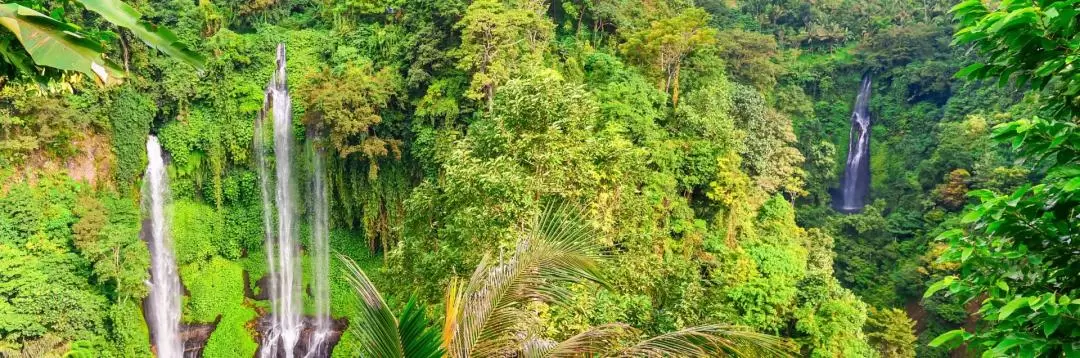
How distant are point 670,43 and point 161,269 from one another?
12714 millimetres

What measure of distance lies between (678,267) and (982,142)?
13894mm

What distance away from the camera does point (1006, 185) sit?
1622cm

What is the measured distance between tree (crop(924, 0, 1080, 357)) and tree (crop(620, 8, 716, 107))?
1099cm

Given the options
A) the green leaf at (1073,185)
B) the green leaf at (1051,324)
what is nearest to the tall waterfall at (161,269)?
the green leaf at (1051,324)

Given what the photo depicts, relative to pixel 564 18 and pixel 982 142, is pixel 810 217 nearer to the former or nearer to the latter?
pixel 982 142

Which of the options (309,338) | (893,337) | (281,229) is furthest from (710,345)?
(281,229)

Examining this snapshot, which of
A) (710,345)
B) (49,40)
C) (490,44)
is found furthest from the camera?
(490,44)

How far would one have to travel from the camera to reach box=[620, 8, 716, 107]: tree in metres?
13.1

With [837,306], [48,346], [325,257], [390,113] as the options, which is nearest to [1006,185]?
[837,306]

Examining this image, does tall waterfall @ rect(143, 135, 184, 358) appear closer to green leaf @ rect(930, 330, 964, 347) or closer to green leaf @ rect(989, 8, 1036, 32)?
green leaf @ rect(930, 330, 964, 347)

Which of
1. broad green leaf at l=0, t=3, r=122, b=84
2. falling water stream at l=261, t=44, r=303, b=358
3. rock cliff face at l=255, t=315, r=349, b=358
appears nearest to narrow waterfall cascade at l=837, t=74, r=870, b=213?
rock cliff face at l=255, t=315, r=349, b=358

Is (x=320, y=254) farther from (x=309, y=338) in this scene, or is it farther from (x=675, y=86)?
(x=675, y=86)

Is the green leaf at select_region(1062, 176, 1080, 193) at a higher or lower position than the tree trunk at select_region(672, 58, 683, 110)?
lower

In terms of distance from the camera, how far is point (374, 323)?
2414mm
